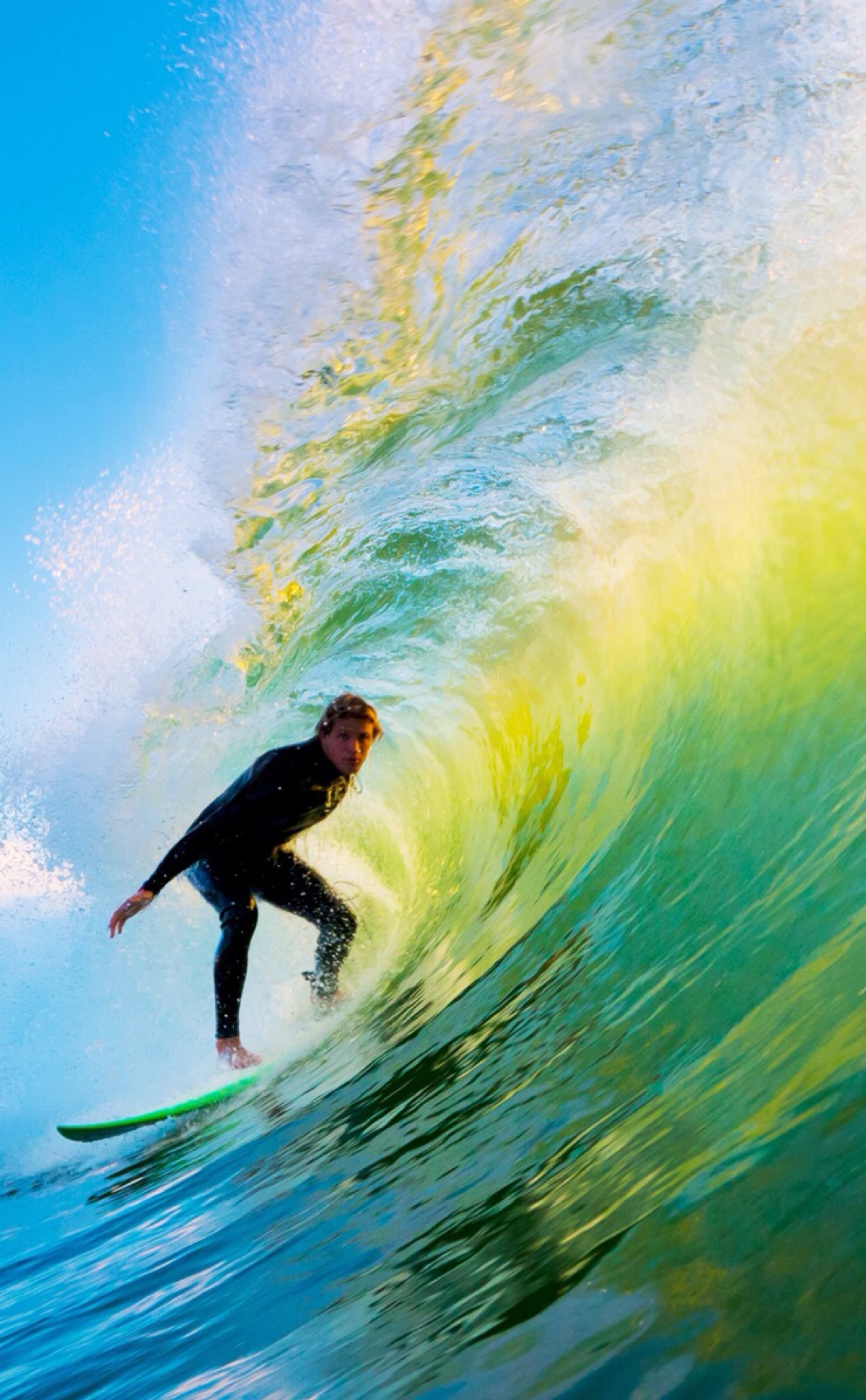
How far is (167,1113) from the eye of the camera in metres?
4.81

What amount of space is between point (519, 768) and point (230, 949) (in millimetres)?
2702

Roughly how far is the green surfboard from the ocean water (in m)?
0.10

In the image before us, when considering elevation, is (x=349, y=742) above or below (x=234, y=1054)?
above

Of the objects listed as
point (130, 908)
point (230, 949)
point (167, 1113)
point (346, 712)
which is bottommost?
point (167, 1113)

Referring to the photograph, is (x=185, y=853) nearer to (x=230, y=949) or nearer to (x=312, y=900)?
(x=230, y=949)

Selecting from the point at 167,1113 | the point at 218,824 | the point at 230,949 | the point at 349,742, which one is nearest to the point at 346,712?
the point at 349,742

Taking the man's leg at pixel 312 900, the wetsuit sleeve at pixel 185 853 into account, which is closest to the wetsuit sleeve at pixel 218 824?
the wetsuit sleeve at pixel 185 853

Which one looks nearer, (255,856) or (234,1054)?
(234,1054)

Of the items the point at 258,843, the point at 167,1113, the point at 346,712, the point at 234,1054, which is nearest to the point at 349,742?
the point at 346,712

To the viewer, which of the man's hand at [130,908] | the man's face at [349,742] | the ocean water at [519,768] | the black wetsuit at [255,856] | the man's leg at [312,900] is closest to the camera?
the ocean water at [519,768]

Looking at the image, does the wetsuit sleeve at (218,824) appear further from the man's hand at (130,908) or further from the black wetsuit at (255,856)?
the man's hand at (130,908)

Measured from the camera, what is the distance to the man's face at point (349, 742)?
4672 mm

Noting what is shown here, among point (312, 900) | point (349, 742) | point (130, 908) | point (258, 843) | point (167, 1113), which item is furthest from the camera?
point (312, 900)

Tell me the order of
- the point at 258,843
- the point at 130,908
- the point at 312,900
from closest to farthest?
the point at 130,908 → the point at 258,843 → the point at 312,900
